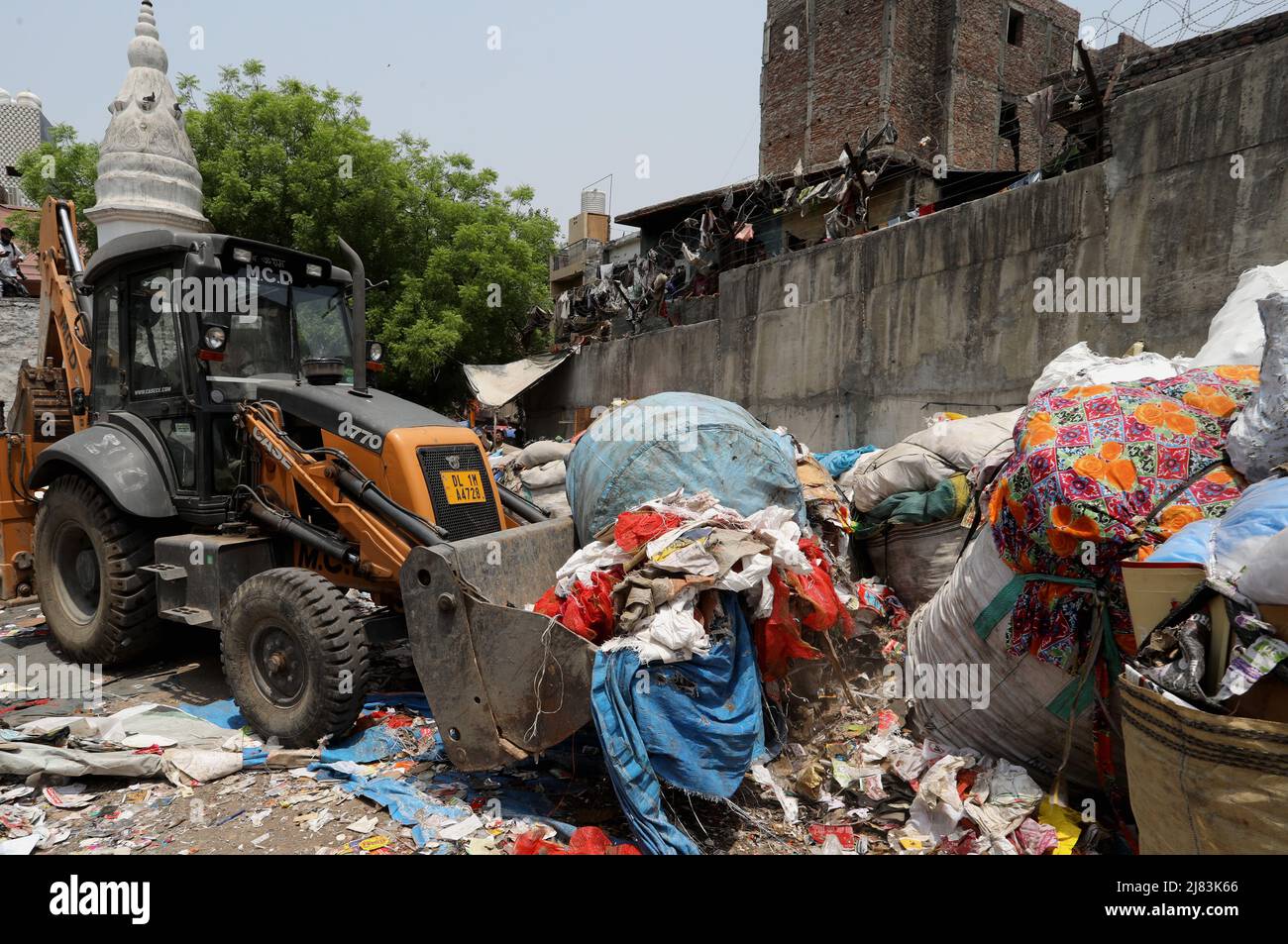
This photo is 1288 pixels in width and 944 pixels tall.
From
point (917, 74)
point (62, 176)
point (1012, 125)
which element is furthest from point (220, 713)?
point (1012, 125)

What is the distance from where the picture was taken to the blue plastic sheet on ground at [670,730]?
8.18 ft

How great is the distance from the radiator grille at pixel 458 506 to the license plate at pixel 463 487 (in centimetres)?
2

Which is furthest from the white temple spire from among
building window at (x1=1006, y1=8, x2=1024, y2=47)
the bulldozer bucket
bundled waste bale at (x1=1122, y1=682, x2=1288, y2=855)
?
building window at (x1=1006, y1=8, x2=1024, y2=47)

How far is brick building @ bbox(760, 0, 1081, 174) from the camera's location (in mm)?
17859

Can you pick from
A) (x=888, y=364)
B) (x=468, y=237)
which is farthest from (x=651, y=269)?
(x=888, y=364)

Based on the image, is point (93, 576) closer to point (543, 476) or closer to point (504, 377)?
point (543, 476)

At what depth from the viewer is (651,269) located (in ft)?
50.9

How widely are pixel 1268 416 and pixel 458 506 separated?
10.8ft

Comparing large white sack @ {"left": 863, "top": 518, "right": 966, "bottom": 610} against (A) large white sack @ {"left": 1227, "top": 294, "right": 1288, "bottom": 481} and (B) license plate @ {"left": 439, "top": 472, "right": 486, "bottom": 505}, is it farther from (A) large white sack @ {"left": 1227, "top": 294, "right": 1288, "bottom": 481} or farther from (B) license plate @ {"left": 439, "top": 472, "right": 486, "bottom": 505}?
A: (B) license plate @ {"left": 439, "top": 472, "right": 486, "bottom": 505}

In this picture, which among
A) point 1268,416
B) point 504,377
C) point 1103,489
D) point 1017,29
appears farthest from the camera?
point 1017,29

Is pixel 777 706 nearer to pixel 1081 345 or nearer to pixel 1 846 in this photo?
pixel 1081 345

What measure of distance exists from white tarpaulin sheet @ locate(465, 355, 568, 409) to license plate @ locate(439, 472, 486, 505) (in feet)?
36.4

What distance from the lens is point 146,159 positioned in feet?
24.2

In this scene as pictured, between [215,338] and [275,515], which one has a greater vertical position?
[215,338]
